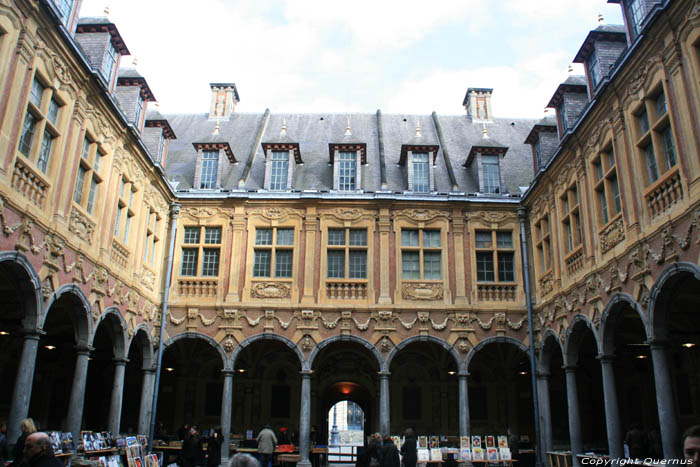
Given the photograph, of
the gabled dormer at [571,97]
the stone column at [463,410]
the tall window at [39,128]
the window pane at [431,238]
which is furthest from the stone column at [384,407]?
the tall window at [39,128]

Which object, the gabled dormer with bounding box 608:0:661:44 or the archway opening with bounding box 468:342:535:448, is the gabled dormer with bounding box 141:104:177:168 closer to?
the archway opening with bounding box 468:342:535:448

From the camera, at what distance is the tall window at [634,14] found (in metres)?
11.1

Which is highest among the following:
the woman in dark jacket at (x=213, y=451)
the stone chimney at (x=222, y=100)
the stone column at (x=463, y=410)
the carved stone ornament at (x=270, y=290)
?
the stone chimney at (x=222, y=100)

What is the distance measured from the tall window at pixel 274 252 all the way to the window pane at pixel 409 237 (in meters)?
3.27

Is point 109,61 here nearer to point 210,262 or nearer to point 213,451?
point 210,262

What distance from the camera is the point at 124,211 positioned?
1403 centimetres

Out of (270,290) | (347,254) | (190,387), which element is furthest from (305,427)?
(190,387)

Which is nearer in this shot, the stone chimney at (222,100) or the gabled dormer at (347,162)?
the gabled dormer at (347,162)

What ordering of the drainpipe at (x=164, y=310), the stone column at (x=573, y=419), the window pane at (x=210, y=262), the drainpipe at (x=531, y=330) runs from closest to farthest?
the stone column at (x=573, y=419) → the drainpipe at (x=531, y=330) → the drainpipe at (x=164, y=310) → the window pane at (x=210, y=262)

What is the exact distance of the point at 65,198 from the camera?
10.9 m

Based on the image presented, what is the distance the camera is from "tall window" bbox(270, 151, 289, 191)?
17.8m

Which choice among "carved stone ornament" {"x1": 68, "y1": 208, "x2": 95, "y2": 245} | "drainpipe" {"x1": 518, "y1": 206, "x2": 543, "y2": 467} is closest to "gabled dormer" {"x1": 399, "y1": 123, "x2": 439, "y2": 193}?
"drainpipe" {"x1": 518, "y1": 206, "x2": 543, "y2": 467}

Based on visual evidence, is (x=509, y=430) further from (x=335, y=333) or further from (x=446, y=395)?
(x=335, y=333)

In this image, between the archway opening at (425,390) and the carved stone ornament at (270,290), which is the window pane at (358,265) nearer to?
the carved stone ornament at (270,290)
